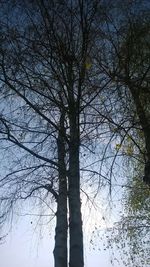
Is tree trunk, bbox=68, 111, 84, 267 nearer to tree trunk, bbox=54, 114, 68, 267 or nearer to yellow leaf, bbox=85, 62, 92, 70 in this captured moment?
tree trunk, bbox=54, 114, 68, 267

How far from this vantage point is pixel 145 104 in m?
8.13

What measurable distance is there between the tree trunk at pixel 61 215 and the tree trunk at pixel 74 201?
10.7 inches

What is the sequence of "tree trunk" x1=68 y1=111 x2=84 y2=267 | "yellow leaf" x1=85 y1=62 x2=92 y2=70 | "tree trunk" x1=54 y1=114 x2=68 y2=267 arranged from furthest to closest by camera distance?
"yellow leaf" x1=85 y1=62 x2=92 y2=70
"tree trunk" x1=54 y1=114 x2=68 y2=267
"tree trunk" x1=68 y1=111 x2=84 y2=267

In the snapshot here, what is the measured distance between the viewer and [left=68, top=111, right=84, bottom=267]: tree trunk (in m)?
6.52

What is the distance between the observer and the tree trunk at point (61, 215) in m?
7.38

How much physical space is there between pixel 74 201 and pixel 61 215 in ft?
3.03

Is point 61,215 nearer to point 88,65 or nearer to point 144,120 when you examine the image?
point 144,120

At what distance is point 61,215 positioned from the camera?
7762 mm

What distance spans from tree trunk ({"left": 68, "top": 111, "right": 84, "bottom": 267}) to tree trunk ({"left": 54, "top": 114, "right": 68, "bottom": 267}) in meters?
0.27

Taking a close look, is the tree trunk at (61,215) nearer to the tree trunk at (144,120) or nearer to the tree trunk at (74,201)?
the tree trunk at (74,201)

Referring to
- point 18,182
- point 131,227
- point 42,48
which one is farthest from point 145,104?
point 131,227

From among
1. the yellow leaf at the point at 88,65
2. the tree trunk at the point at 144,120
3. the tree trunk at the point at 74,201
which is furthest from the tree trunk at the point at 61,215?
the tree trunk at the point at 144,120

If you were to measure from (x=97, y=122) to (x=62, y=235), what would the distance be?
2041 mm

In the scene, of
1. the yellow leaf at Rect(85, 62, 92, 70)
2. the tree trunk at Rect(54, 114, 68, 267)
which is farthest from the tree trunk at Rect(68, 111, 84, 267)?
the yellow leaf at Rect(85, 62, 92, 70)
